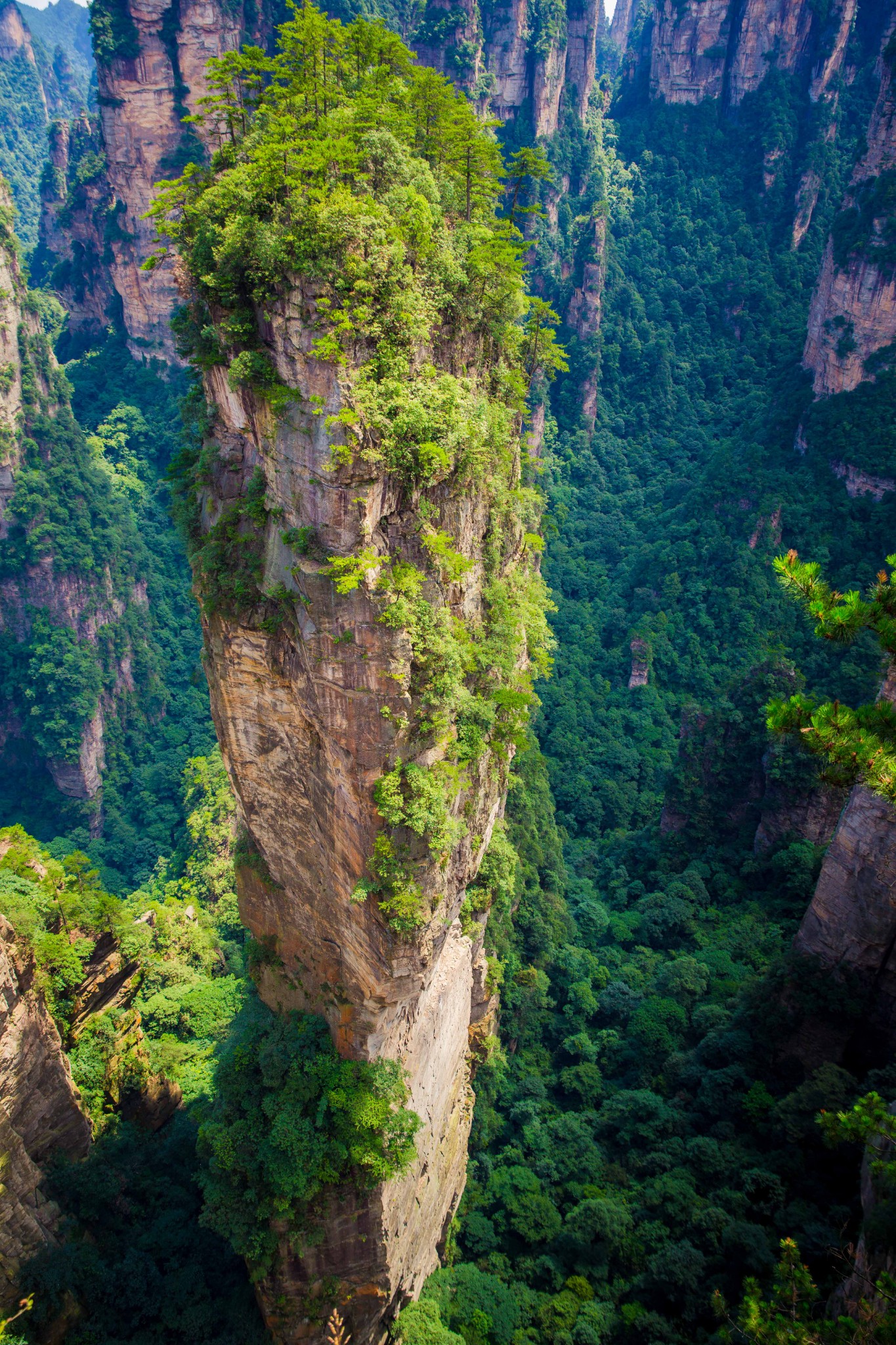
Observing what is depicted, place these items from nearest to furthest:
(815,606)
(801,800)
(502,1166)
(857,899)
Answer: (815,606)
(857,899)
(502,1166)
(801,800)

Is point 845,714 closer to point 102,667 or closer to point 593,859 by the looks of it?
point 593,859

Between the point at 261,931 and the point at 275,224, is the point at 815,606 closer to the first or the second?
the point at 275,224

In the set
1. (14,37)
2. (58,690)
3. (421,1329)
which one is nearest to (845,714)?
(421,1329)

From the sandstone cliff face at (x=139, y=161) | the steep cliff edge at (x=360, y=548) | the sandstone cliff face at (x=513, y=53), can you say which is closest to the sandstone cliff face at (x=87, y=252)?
the sandstone cliff face at (x=139, y=161)

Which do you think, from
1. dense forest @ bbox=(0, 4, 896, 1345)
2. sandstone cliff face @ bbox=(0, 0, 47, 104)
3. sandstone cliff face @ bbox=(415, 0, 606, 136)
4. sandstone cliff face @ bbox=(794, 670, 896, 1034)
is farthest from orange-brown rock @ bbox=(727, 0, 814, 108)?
sandstone cliff face @ bbox=(0, 0, 47, 104)

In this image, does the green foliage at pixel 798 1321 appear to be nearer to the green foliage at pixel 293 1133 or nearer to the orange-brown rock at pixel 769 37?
the green foliage at pixel 293 1133

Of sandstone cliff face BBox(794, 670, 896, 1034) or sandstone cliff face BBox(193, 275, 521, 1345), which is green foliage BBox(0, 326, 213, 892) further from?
sandstone cliff face BBox(794, 670, 896, 1034)

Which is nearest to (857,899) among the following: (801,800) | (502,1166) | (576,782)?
(801,800)

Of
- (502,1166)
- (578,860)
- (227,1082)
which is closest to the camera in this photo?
(227,1082)
